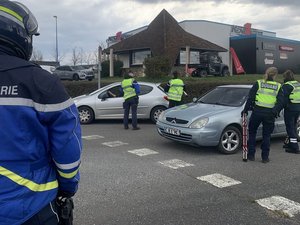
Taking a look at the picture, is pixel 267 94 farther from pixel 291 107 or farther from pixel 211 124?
pixel 291 107

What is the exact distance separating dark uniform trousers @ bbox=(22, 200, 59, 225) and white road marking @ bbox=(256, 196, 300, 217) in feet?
11.2

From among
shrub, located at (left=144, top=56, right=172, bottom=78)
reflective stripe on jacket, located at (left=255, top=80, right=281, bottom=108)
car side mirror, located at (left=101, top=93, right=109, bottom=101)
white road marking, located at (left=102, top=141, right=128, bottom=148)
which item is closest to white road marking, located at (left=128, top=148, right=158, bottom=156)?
white road marking, located at (left=102, top=141, right=128, bottom=148)

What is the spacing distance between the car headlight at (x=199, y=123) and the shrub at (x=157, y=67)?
55.3 ft

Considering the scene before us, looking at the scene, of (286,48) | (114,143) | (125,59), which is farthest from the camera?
(286,48)

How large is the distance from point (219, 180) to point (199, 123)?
76.2 inches

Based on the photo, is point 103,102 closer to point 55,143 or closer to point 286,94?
point 286,94

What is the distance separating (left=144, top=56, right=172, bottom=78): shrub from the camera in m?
24.3

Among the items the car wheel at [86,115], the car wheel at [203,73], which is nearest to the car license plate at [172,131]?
the car wheel at [86,115]

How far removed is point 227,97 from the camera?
884cm

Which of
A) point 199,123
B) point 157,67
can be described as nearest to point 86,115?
point 199,123

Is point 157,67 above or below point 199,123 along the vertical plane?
above

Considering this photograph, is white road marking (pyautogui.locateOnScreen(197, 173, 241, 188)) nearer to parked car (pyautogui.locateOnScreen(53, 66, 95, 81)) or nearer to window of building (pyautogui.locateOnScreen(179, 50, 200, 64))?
window of building (pyautogui.locateOnScreen(179, 50, 200, 64))

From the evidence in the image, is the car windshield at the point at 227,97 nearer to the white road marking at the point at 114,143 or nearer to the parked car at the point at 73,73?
the white road marking at the point at 114,143

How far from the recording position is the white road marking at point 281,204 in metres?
4.65
